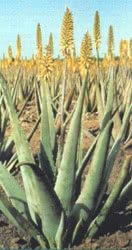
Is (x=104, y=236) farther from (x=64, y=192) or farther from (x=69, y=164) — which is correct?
(x=69, y=164)

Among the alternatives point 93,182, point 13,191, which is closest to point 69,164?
point 93,182

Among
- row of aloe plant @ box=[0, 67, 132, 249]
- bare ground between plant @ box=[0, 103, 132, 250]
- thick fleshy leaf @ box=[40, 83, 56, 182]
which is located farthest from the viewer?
thick fleshy leaf @ box=[40, 83, 56, 182]

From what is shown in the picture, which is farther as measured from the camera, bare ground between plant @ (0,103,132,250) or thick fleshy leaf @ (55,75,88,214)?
bare ground between plant @ (0,103,132,250)

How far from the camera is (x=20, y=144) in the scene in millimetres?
1662

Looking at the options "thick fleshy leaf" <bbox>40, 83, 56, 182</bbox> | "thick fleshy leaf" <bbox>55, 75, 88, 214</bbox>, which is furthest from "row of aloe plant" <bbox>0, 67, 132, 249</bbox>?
"thick fleshy leaf" <bbox>40, 83, 56, 182</bbox>

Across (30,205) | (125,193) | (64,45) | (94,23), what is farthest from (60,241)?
(94,23)

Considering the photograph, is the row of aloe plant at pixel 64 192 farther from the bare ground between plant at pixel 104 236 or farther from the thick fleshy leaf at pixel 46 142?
the thick fleshy leaf at pixel 46 142

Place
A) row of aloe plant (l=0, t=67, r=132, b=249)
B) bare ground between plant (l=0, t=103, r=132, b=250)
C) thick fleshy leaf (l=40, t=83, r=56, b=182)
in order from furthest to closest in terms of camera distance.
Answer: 1. thick fleshy leaf (l=40, t=83, r=56, b=182)
2. bare ground between plant (l=0, t=103, r=132, b=250)
3. row of aloe plant (l=0, t=67, r=132, b=249)

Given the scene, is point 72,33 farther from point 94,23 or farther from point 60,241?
point 94,23

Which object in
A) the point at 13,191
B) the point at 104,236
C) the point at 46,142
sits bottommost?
the point at 104,236

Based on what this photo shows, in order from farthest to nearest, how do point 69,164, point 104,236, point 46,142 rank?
point 46,142 → point 104,236 → point 69,164

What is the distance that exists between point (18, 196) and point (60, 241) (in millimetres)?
302

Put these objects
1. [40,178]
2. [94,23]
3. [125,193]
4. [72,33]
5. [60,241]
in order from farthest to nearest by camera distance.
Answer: [94,23], [72,33], [125,193], [60,241], [40,178]

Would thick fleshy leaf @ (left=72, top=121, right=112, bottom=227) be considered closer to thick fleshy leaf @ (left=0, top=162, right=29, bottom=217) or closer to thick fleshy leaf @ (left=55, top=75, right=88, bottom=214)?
thick fleshy leaf @ (left=55, top=75, right=88, bottom=214)
